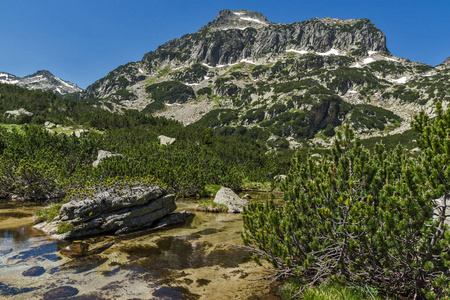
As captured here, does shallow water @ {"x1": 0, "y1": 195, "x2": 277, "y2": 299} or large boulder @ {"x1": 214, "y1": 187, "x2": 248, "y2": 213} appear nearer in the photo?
shallow water @ {"x1": 0, "y1": 195, "x2": 277, "y2": 299}

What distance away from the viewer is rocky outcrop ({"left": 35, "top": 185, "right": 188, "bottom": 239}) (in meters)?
14.6

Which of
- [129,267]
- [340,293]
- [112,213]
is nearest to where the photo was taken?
[340,293]

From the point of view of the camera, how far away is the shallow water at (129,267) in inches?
325

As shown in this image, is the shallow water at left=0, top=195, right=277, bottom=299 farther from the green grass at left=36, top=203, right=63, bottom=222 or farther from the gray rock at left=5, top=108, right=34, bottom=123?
the gray rock at left=5, top=108, right=34, bottom=123

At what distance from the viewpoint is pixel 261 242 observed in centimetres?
898

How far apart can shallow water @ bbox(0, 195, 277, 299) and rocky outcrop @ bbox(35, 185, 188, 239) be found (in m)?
0.86

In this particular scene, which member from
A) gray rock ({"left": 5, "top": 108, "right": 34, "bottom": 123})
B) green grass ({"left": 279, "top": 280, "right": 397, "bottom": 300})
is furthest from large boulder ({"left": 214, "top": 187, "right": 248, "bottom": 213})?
gray rock ({"left": 5, "top": 108, "right": 34, "bottom": 123})

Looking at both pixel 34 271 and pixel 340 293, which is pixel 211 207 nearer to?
pixel 34 271

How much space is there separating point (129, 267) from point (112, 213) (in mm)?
6647

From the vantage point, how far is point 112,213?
16156 mm

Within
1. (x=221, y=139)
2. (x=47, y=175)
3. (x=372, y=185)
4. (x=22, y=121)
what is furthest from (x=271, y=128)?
(x=372, y=185)

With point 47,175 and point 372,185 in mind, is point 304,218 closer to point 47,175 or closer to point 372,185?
point 372,185

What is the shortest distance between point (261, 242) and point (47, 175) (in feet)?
74.8

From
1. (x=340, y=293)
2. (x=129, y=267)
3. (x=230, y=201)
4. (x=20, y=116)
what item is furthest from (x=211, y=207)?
(x=20, y=116)
